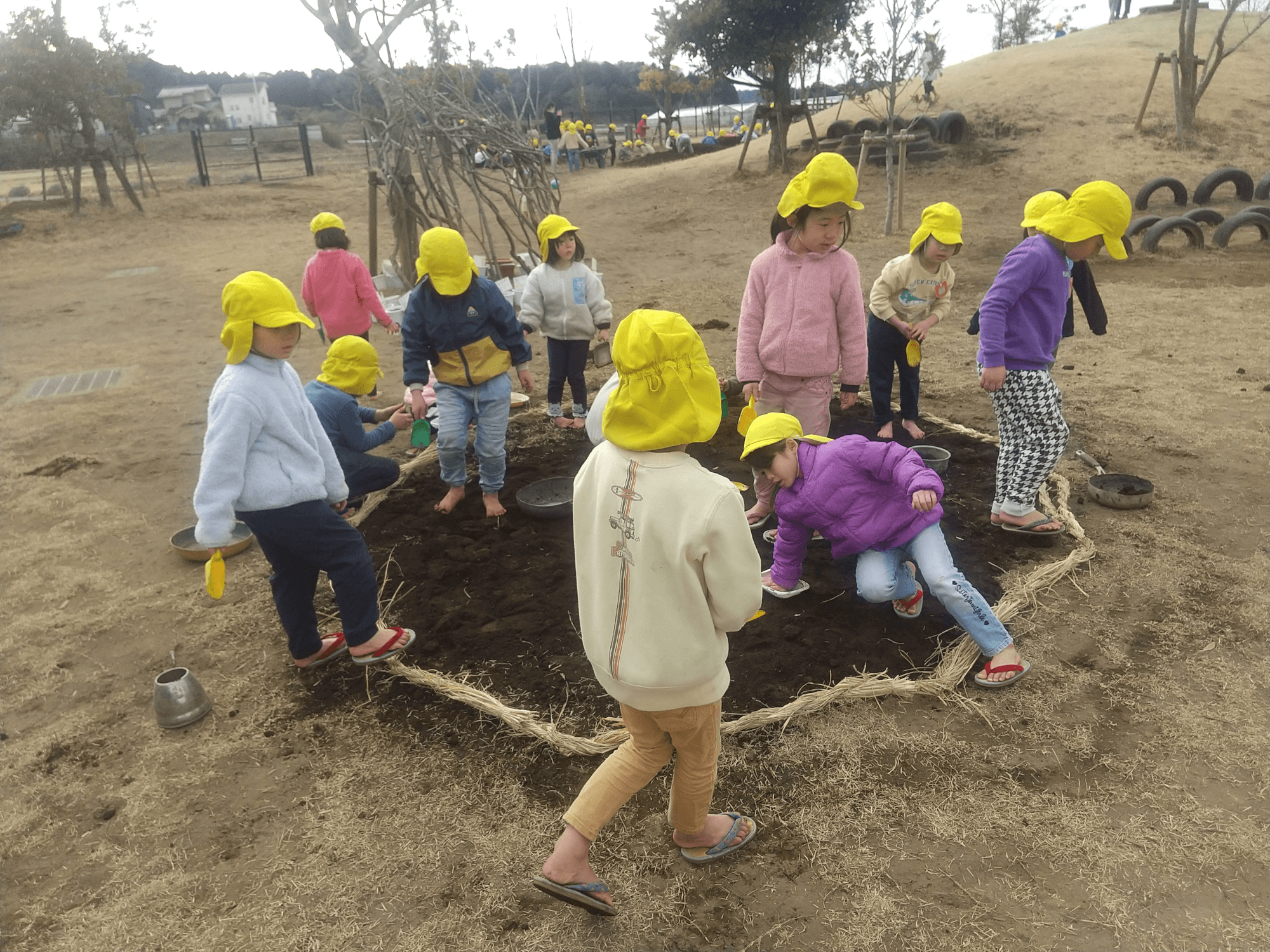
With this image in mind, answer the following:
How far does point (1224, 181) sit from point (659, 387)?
561 inches

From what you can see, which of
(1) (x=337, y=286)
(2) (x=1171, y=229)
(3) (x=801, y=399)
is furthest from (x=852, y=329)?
(2) (x=1171, y=229)

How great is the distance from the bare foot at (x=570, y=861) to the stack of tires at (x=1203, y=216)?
10656 millimetres

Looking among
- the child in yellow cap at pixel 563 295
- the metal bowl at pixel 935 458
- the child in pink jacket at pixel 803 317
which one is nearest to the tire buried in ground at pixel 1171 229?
the metal bowl at pixel 935 458

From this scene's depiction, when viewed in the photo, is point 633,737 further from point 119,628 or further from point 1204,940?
point 119,628

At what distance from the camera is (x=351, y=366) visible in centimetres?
395

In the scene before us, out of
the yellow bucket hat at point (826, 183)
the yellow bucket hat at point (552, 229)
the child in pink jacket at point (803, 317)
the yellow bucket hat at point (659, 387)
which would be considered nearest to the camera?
the yellow bucket hat at point (659, 387)

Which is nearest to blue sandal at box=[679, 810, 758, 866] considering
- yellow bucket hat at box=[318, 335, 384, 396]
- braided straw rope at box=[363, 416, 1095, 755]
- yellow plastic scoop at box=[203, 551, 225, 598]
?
braided straw rope at box=[363, 416, 1095, 755]

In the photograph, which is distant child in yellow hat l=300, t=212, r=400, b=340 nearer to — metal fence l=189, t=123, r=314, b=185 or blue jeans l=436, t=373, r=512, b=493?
blue jeans l=436, t=373, r=512, b=493

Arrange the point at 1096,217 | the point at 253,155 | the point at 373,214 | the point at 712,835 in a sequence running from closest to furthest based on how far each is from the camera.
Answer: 1. the point at 712,835
2. the point at 1096,217
3. the point at 373,214
4. the point at 253,155

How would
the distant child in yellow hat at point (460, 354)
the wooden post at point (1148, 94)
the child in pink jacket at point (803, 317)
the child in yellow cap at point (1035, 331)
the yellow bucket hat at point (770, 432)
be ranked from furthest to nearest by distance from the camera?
the wooden post at point (1148, 94)
the distant child in yellow hat at point (460, 354)
the child in pink jacket at point (803, 317)
the child in yellow cap at point (1035, 331)
the yellow bucket hat at point (770, 432)

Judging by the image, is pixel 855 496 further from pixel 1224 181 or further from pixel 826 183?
pixel 1224 181

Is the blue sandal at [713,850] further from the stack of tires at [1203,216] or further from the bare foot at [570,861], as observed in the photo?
the stack of tires at [1203,216]

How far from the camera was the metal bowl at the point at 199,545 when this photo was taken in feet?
14.2

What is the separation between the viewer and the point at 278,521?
302cm
